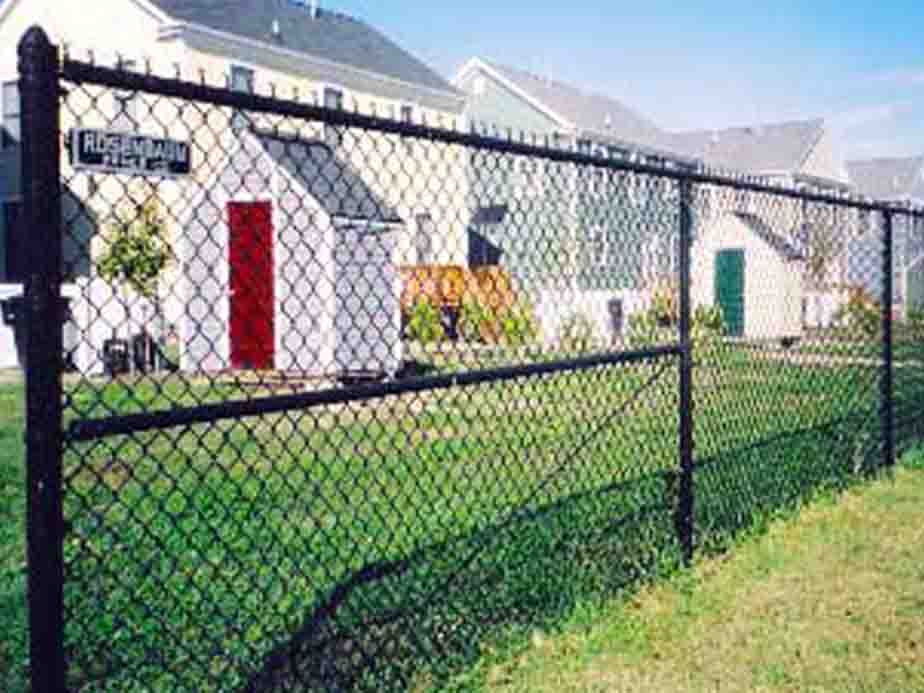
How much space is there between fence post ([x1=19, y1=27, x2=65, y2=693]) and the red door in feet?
34.5

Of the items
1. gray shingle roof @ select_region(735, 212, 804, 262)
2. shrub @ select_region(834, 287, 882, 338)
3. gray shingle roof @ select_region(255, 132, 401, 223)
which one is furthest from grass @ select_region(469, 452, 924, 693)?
gray shingle roof @ select_region(735, 212, 804, 262)

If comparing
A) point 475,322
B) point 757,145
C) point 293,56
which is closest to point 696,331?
point 475,322

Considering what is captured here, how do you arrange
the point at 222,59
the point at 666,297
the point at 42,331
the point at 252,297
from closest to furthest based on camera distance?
the point at 42,331 → the point at 666,297 → the point at 252,297 → the point at 222,59

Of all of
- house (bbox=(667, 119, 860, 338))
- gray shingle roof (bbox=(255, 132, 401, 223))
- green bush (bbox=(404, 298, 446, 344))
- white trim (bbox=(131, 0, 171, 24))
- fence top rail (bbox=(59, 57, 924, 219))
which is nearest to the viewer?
fence top rail (bbox=(59, 57, 924, 219))

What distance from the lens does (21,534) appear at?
17.1 ft

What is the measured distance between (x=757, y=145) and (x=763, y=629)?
142 ft

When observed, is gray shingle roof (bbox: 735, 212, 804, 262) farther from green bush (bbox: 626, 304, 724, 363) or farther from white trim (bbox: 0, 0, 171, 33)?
white trim (bbox: 0, 0, 171, 33)

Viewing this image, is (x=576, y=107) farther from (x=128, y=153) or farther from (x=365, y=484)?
(x=128, y=153)

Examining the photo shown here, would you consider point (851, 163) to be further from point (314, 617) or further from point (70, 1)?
point (314, 617)

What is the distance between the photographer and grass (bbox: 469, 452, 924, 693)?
3480mm

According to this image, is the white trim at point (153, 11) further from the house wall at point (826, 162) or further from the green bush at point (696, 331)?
the house wall at point (826, 162)

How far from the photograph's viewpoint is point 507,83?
37.8 metres

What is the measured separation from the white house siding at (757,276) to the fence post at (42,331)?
20391mm

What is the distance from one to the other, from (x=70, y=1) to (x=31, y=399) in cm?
2570
